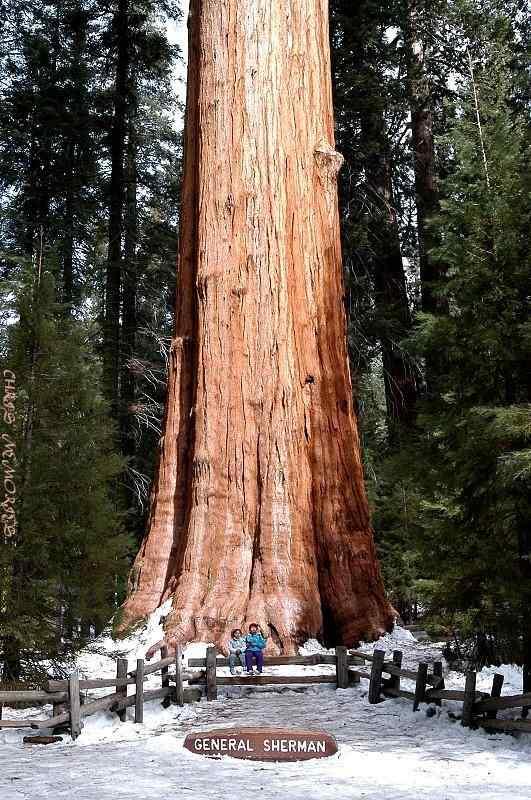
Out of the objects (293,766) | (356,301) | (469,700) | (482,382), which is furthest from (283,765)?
(356,301)

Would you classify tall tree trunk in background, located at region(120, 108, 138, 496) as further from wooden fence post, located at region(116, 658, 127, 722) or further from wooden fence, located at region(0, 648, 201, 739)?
wooden fence post, located at region(116, 658, 127, 722)

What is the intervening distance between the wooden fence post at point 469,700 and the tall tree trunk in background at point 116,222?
1183cm

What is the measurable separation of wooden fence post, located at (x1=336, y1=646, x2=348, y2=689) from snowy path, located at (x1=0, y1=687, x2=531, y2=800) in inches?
41.5

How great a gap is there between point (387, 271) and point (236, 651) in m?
10.9

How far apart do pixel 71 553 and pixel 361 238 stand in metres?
9.23

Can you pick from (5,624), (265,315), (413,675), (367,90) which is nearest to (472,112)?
(265,315)

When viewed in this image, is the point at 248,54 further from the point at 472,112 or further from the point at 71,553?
the point at 71,553

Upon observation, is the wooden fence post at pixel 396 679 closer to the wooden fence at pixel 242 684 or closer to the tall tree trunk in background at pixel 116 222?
the wooden fence at pixel 242 684

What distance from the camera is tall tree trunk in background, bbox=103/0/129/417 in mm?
19031

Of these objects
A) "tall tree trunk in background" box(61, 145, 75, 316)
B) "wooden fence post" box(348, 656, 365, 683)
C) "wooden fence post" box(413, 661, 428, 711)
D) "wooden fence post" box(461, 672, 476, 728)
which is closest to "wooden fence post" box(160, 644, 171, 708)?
"wooden fence post" box(348, 656, 365, 683)

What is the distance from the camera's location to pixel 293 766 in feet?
19.0

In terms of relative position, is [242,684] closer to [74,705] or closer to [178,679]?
[178,679]

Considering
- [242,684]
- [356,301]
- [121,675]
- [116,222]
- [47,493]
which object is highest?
[116,222]

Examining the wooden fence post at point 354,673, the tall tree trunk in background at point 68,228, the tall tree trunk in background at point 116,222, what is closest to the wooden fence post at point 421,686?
the wooden fence post at point 354,673
